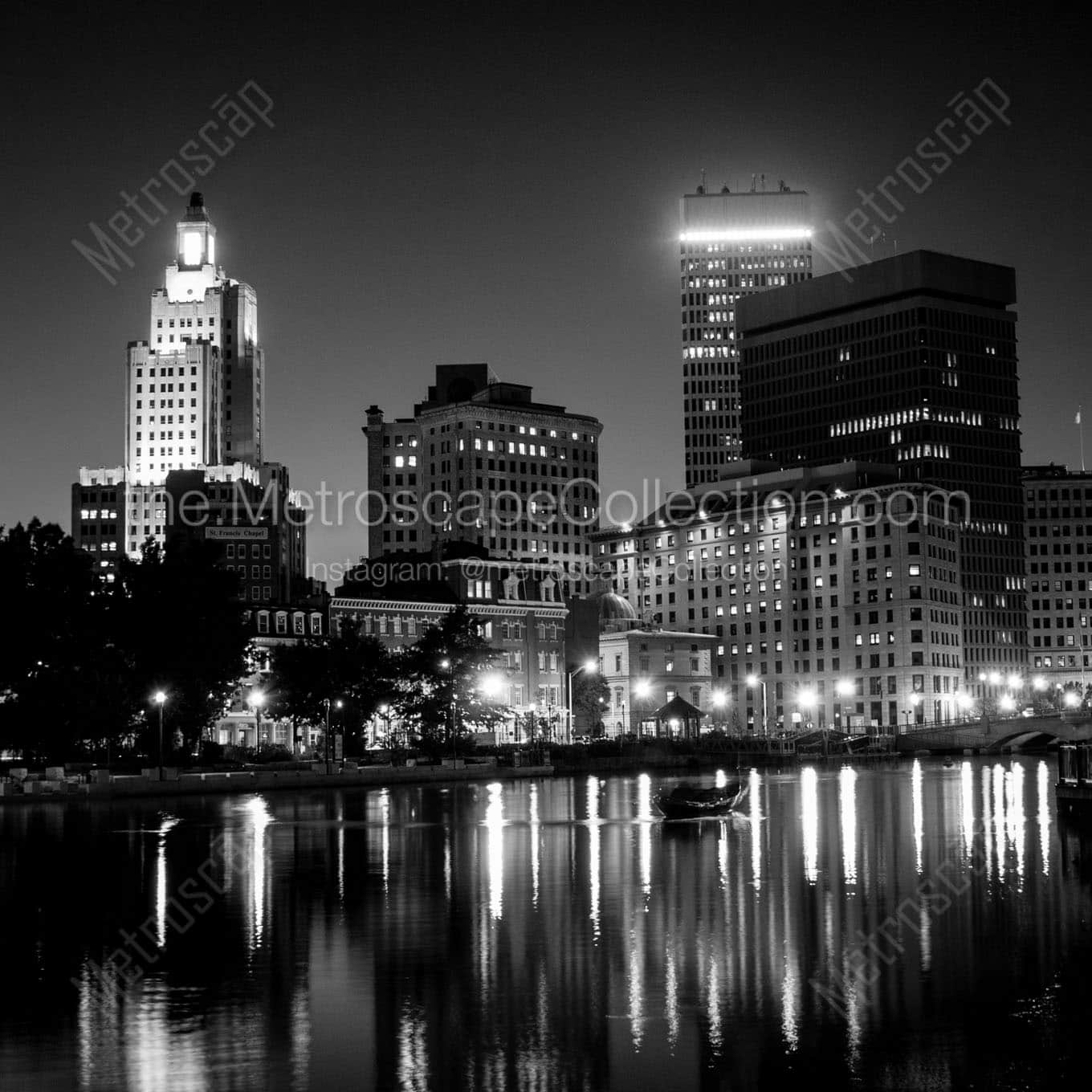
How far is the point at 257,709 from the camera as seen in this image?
17612 cm

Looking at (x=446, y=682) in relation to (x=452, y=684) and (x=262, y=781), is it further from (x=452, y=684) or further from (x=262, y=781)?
(x=262, y=781)

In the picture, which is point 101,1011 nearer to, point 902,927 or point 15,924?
point 15,924

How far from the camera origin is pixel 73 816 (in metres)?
87.8

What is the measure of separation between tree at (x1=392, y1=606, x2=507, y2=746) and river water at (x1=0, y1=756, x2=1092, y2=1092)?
81.2 meters

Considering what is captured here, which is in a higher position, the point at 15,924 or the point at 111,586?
the point at 111,586

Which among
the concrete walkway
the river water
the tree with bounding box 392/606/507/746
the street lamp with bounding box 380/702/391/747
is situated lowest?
the concrete walkway

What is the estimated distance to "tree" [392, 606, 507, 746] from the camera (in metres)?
154

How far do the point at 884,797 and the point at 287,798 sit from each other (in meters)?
37.7

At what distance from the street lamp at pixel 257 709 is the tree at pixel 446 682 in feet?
54.5

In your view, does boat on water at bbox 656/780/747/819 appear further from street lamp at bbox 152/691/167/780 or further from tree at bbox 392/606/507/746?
tree at bbox 392/606/507/746

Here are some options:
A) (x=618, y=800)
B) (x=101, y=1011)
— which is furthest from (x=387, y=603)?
(x=101, y=1011)

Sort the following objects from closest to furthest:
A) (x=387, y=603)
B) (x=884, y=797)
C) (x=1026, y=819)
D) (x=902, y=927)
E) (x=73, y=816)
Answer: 1. (x=902, y=927)
2. (x=1026, y=819)
3. (x=73, y=816)
4. (x=884, y=797)
5. (x=387, y=603)

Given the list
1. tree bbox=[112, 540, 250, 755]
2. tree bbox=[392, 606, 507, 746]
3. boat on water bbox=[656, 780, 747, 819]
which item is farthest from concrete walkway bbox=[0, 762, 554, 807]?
boat on water bbox=[656, 780, 747, 819]

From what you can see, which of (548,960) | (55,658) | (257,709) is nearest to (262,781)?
(55,658)
